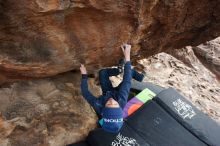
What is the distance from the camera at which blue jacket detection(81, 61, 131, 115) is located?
381 centimetres

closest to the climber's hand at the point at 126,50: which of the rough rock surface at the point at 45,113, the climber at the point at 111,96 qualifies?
the climber at the point at 111,96

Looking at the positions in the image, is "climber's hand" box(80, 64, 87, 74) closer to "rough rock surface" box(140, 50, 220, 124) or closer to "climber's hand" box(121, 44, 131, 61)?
"climber's hand" box(121, 44, 131, 61)

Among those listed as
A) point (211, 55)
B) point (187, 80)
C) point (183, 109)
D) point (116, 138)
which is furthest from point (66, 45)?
point (211, 55)

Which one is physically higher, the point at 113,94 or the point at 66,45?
the point at 66,45

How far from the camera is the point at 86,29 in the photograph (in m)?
3.30

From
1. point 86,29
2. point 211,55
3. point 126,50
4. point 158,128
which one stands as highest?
point 86,29

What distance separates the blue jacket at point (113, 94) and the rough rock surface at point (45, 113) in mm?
297

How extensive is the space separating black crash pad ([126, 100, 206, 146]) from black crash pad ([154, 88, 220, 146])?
0.27 ft

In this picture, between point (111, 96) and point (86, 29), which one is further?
point (111, 96)

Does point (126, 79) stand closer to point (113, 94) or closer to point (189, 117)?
point (113, 94)

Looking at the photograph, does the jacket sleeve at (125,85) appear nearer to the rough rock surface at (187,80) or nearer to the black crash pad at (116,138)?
the black crash pad at (116,138)

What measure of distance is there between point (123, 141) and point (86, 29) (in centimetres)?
159

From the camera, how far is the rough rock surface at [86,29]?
2998mm

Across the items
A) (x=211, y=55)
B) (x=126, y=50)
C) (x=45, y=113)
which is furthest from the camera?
(x=211, y=55)
